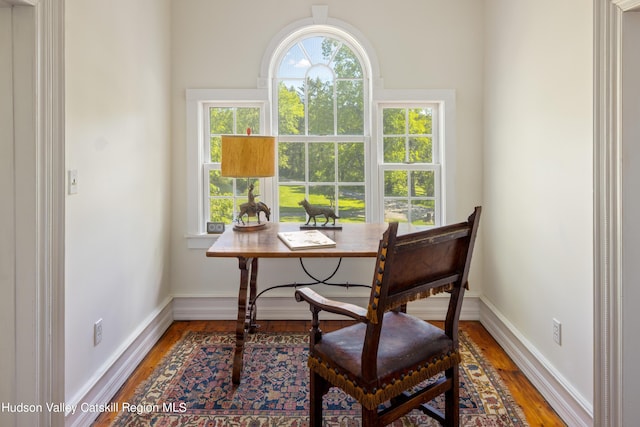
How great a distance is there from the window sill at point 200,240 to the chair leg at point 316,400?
174cm

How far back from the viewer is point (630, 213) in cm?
147

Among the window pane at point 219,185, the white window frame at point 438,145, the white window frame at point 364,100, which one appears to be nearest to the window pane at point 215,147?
the window pane at point 219,185

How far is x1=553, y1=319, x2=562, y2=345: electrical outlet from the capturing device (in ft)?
6.48

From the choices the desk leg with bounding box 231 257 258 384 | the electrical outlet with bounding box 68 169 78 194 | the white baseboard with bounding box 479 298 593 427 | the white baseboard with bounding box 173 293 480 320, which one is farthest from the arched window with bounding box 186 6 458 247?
the electrical outlet with bounding box 68 169 78 194

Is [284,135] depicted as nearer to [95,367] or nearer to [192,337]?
[192,337]

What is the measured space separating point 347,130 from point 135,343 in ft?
7.21

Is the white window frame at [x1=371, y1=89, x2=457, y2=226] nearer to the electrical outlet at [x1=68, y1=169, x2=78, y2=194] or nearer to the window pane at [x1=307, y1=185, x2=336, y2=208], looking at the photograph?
the window pane at [x1=307, y1=185, x2=336, y2=208]

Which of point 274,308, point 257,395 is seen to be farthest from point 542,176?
point 274,308

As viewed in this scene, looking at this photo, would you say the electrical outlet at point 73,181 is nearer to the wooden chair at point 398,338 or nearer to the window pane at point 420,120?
the wooden chair at point 398,338

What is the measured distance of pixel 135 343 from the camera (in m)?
2.42

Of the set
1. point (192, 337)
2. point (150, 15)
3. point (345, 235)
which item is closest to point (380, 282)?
point (345, 235)

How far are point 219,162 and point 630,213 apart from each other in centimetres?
268

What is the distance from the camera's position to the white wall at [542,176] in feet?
5.83

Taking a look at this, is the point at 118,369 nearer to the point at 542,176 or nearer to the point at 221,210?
the point at 221,210
